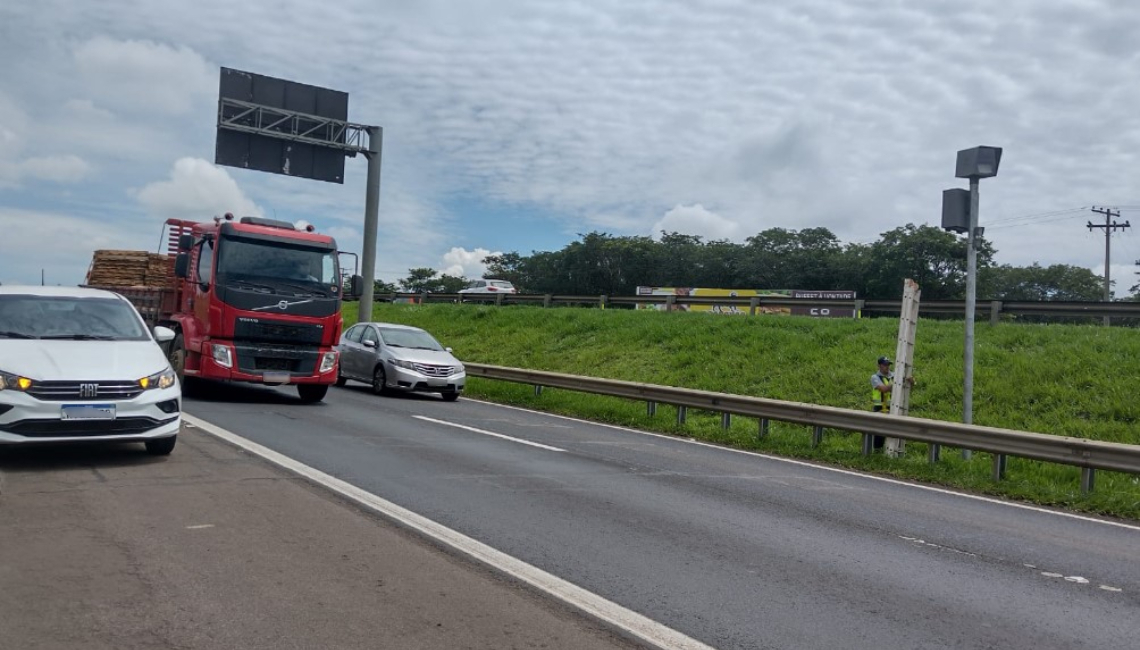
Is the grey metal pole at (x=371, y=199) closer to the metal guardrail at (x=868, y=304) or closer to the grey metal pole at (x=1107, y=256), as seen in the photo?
the metal guardrail at (x=868, y=304)

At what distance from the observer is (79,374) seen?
8141 millimetres

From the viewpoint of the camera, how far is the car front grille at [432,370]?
18.4 m

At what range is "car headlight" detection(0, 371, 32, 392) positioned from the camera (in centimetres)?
789

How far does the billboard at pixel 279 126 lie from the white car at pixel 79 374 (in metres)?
17.6

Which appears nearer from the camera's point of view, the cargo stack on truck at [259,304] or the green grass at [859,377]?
the green grass at [859,377]

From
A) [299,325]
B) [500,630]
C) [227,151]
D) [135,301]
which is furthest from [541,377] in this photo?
[500,630]

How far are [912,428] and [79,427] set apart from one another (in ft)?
31.1

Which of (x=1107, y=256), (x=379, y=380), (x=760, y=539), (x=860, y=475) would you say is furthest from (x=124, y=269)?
(x=1107, y=256)

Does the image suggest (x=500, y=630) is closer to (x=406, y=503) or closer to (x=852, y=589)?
(x=852, y=589)

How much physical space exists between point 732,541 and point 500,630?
2810 millimetres

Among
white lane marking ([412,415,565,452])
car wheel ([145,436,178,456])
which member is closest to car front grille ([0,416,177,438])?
car wheel ([145,436,178,456])

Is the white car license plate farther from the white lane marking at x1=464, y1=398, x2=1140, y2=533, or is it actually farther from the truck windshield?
the white lane marking at x1=464, y1=398, x2=1140, y2=533

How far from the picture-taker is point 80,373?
8164mm

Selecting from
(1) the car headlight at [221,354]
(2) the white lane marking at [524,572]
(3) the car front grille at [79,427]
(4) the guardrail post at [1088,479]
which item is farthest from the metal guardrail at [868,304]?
(3) the car front grille at [79,427]
